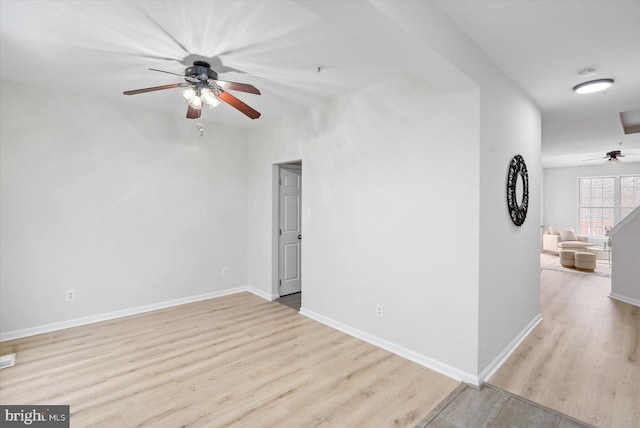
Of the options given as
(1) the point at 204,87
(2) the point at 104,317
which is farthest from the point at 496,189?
(2) the point at 104,317

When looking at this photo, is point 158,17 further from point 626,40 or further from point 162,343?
point 626,40

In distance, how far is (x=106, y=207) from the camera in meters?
3.84

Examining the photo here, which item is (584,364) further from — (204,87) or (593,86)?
(204,87)

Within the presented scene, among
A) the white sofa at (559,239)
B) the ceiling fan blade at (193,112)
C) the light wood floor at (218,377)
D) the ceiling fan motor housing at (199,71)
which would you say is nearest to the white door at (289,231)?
the light wood floor at (218,377)

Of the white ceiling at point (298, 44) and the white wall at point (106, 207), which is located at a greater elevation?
the white ceiling at point (298, 44)

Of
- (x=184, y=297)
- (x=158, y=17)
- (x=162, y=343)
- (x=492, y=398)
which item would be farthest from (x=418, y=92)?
(x=184, y=297)

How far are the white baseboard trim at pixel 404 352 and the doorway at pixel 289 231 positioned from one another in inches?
42.3

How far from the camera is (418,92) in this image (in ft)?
9.27

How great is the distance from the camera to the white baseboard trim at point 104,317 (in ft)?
10.9

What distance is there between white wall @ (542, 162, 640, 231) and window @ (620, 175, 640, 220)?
0.41 metres

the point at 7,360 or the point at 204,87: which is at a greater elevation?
the point at 204,87

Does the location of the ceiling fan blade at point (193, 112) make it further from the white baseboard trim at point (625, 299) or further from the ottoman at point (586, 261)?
the ottoman at point (586, 261)

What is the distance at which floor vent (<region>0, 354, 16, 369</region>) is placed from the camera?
2732 millimetres

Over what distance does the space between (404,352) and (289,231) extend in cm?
257
